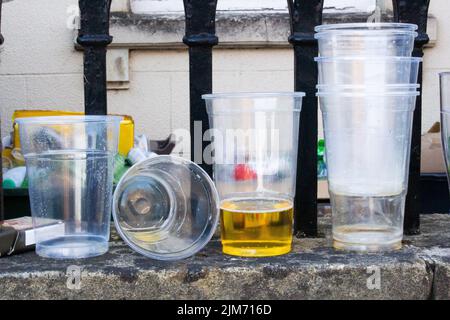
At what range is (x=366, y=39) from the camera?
1.82m

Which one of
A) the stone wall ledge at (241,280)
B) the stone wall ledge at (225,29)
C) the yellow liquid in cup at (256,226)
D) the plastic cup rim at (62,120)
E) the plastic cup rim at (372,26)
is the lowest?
the stone wall ledge at (241,280)

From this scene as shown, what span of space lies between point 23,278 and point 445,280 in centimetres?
97

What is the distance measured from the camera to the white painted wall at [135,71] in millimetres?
4645

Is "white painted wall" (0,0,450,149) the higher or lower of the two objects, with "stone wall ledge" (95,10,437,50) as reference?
lower

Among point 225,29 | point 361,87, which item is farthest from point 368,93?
point 225,29

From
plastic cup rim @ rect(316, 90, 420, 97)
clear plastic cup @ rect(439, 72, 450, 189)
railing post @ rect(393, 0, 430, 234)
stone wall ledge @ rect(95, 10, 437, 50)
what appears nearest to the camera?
plastic cup rim @ rect(316, 90, 420, 97)

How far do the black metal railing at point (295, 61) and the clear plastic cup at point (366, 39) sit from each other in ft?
0.47

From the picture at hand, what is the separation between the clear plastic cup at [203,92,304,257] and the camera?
5.96ft

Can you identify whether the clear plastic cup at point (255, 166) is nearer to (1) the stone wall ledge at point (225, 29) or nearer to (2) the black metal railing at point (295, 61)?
(2) the black metal railing at point (295, 61)

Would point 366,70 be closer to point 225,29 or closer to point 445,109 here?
point 445,109

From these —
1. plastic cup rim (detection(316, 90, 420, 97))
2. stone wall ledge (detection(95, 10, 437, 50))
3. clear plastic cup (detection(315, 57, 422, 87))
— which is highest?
stone wall ledge (detection(95, 10, 437, 50))

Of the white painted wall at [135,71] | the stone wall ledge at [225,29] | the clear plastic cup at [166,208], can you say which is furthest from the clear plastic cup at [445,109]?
the white painted wall at [135,71]

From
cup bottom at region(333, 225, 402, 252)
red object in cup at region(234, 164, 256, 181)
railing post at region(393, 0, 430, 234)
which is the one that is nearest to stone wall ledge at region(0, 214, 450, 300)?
cup bottom at region(333, 225, 402, 252)
